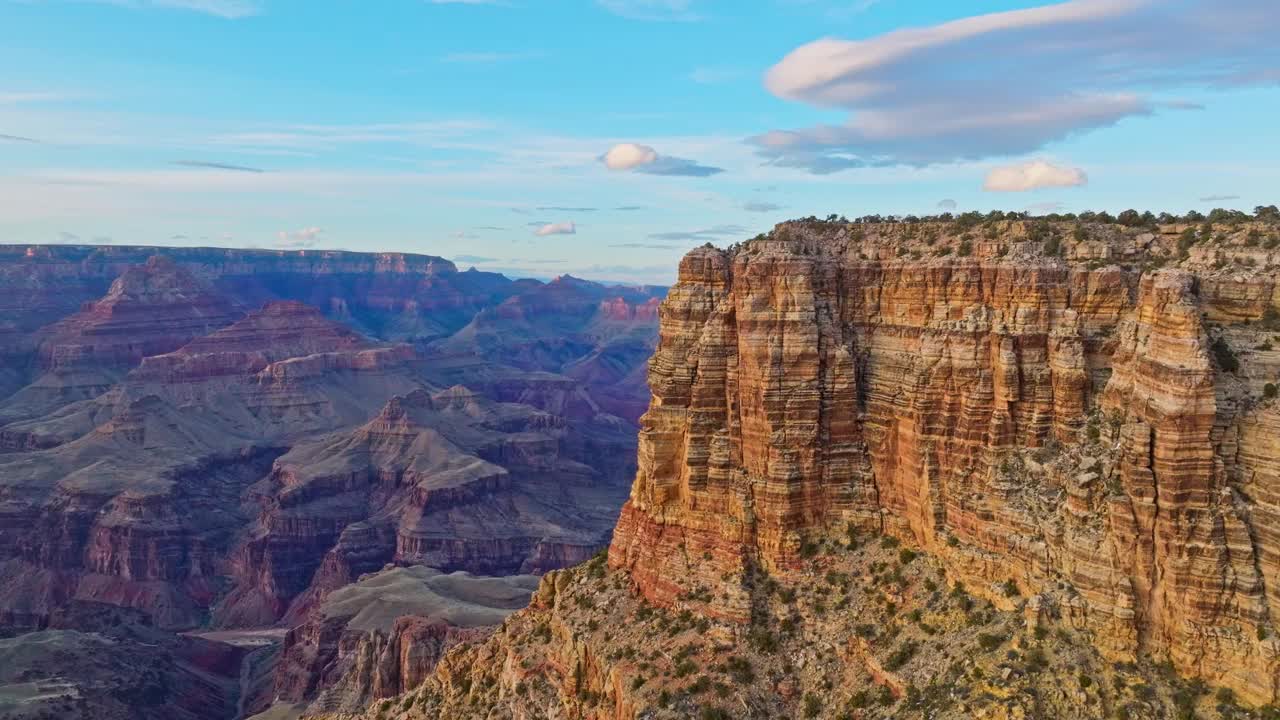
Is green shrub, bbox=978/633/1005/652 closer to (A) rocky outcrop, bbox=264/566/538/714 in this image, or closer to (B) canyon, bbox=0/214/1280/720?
(B) canyon, bbox=0/214/1280/720

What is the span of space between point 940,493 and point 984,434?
3.19 meters

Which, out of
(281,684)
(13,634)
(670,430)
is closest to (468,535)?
(281,684)

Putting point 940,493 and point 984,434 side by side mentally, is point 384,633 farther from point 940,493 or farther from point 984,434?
point 984,434

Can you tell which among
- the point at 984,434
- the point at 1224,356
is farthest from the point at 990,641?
the point at 1224,356

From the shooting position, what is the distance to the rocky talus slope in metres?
30.8

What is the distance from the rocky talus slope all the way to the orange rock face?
0.10 meters

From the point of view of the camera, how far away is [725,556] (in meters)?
44.2

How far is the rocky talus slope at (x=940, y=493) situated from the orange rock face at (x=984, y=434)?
104 mm

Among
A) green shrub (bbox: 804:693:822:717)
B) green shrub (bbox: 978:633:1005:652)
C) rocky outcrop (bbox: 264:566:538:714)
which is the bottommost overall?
rocky outcrop (bbox: 264:566:538:714)

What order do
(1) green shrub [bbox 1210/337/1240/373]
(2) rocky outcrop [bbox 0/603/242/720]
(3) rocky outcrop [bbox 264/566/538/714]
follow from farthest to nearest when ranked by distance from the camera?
(2) rocky outcrop [bbox 0/603/242/720] < (3) rocky outcrop [bbox 264/566/538/714] < (1) green shrub [bbox 1210/337/1240/373]

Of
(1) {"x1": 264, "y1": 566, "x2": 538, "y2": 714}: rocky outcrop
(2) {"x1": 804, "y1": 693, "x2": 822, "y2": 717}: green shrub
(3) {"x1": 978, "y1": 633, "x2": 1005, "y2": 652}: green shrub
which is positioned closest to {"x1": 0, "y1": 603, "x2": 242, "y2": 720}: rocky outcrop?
(1) {"x1": 264, "y1": 566, "x2": 538, "y2": 714}: rocky outcrop

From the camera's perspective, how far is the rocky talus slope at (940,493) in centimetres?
3084

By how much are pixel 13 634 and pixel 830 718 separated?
5497 inches

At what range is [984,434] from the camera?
3825 centimetres
